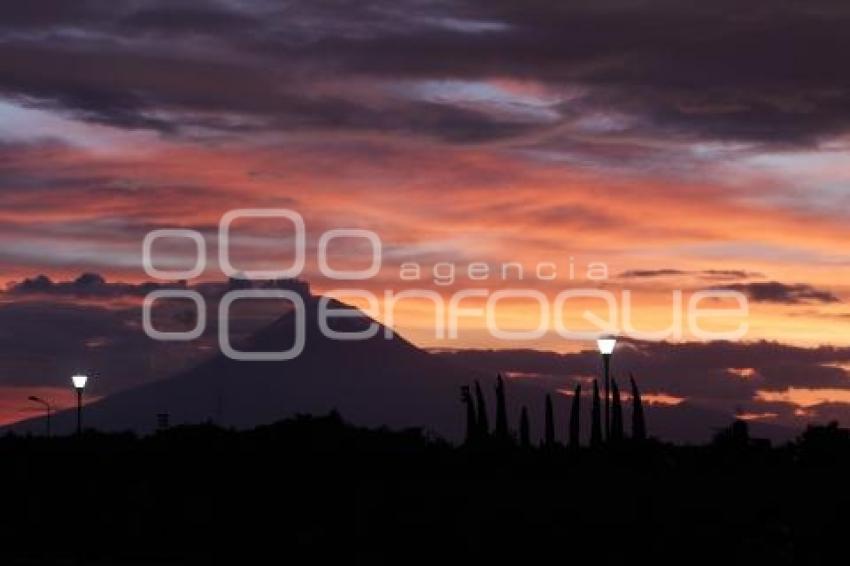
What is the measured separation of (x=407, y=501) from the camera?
1480 inches

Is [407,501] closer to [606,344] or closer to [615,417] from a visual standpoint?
[606,344]

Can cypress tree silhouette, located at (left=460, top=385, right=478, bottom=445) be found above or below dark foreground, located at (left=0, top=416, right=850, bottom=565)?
above

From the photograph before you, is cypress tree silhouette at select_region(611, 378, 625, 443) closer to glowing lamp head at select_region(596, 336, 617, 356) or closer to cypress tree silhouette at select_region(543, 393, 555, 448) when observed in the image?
cypress tree silhouette at select_region(543, 393, 555, 448)

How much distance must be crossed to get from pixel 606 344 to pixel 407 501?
5933mm

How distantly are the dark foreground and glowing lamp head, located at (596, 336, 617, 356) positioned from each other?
116 inches

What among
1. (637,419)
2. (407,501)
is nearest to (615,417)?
(637,419)

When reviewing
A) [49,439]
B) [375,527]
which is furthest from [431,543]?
[49,439]

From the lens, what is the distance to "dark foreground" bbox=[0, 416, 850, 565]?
33375 millimetres

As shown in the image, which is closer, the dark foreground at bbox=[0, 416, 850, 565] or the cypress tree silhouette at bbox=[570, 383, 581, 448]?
the dark foreground at bbox=[0, 416, 850, 565]

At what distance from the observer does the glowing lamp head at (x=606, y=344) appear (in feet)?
130

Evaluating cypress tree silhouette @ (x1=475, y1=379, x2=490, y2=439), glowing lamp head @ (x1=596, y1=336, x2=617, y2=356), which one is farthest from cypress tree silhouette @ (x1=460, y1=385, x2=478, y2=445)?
glowing lamp head @ (x1=596, y1=336, x2=617, y2=356)

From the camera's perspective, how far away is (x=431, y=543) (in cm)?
3450

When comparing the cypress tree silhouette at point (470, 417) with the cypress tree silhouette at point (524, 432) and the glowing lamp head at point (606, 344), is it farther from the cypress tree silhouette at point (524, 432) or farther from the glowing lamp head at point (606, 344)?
the glowing lamp head at point (606, 344)

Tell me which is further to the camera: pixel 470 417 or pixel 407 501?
pixel 470 417
